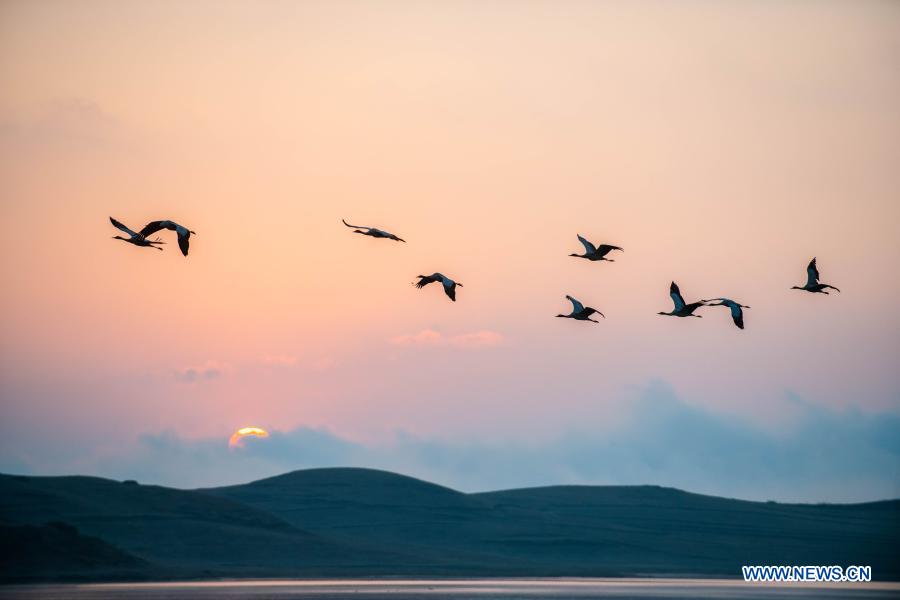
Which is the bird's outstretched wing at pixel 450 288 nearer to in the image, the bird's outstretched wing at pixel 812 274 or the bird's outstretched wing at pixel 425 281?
the bird's outstretched wing at pixel 425 281

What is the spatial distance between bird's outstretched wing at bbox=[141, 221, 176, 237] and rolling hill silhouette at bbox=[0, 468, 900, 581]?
2444 inches

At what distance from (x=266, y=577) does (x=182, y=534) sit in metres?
24.5

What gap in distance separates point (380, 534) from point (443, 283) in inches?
4476

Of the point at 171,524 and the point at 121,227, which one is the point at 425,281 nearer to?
the point at 121,227

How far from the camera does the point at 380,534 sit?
6649 inches

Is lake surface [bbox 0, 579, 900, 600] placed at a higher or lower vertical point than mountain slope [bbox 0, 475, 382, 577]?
lower

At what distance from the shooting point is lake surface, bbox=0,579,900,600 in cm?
8831

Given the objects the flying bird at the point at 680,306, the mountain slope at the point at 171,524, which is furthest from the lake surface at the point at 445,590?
the flying bird at the point at 680,306

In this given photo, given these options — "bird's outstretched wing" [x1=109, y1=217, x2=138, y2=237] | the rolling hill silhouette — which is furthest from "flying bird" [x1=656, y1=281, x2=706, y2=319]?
the rolling hill silhouette

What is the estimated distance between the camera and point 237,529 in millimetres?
142875

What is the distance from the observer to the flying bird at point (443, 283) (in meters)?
58.4

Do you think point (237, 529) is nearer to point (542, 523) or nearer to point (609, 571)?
point (609, 571)

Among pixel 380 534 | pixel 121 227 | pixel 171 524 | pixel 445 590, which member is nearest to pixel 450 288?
pixel 121 227

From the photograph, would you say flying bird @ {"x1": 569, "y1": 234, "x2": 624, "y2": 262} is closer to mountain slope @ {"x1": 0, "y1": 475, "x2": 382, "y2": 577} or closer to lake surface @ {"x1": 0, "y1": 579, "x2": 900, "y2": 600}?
lake surface @ {"x1": 0, "y1": 579, "x2": 900, "y2": 600}
